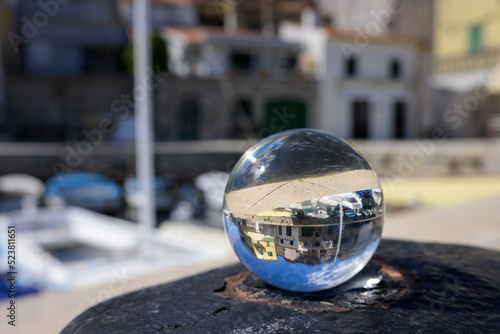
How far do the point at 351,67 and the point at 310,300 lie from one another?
1012 inches

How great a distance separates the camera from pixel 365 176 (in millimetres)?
1557

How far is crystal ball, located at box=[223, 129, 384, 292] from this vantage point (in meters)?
1.44

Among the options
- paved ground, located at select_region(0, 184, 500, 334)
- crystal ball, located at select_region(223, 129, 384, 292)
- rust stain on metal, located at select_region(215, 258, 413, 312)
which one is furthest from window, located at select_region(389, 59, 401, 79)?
crystal ball, located at select_region(223, 129, 384, 292)

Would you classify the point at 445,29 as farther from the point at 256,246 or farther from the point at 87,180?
the point at 256,246

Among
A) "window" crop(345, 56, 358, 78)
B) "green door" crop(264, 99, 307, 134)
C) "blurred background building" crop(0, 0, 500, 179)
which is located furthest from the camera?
"window" crop(345, 56, 358, 78)

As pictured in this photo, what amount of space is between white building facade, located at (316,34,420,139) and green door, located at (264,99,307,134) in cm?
105

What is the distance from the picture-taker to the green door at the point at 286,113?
2408 centimetres

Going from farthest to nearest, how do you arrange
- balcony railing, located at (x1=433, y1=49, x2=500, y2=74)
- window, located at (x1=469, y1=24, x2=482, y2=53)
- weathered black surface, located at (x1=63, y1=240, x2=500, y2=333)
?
window, located at (x1=469, y1=24, x2=482, y2=53)
balcony railing, located at (x1=433, y1=49, x2=500, y2=74)
weathered black surface, located at (x1=63, y1=240, x2=500, y2=333)

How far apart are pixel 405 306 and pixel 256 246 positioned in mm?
518

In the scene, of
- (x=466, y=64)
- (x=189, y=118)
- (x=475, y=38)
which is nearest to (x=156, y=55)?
(x=189, y=118)

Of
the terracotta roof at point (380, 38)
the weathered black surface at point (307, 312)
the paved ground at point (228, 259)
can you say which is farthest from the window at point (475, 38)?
the weathered black surface at point (307, 312)

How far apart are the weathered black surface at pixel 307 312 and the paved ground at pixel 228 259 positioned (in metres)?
0.97

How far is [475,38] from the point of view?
21.3 meters

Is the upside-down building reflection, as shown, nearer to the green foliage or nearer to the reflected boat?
the reflected boat
